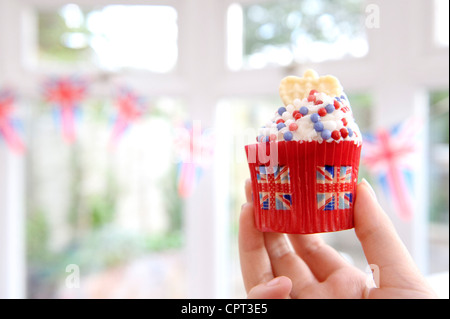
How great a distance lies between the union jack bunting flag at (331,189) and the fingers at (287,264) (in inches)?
5.6

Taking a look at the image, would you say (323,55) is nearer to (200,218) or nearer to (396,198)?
(396,198)

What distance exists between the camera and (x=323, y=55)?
1.57 metres

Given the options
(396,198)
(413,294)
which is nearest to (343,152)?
(413,294)

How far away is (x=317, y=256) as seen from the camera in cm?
90

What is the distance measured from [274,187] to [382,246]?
24 cm

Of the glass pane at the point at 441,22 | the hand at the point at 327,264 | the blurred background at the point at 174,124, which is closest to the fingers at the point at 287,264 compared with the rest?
the hand at the point at 327,264

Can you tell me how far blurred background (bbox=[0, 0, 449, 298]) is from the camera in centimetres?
139

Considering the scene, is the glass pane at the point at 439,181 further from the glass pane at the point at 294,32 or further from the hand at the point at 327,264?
the hand at the point at 327,264

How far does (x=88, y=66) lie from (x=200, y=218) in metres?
0.81

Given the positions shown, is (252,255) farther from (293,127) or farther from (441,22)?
(441,22)

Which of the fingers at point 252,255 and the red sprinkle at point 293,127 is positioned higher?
the red sprinkle at point 293,127

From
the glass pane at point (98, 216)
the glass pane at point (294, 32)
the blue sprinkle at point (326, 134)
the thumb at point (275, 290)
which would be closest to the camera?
the thumb at point (275, 290)

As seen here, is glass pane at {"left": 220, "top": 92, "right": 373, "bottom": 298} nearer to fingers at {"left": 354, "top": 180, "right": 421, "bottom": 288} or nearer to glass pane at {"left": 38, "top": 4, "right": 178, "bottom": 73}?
glass pane at {"left": 38, "top": 4, "right": 178, "bottom": 73}

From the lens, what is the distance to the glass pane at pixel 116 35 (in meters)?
1.76
